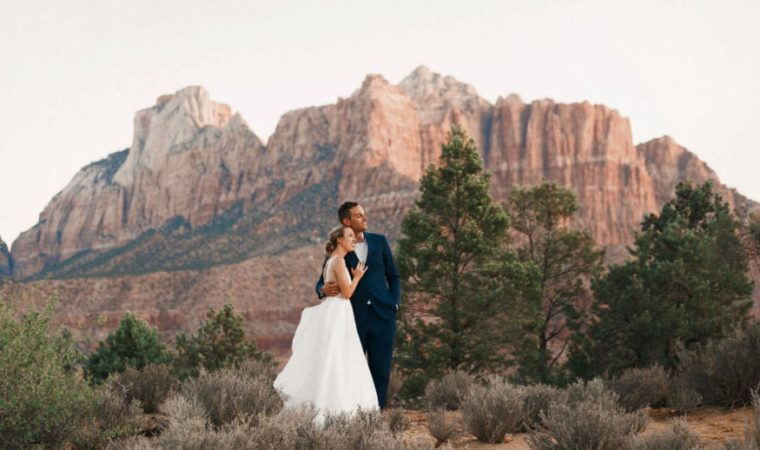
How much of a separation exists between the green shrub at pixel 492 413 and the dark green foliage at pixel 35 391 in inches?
166

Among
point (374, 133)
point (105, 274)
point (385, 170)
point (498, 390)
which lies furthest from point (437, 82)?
point (498, 390)

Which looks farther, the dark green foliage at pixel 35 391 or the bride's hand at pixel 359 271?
the bride's hand at pixel 359 271

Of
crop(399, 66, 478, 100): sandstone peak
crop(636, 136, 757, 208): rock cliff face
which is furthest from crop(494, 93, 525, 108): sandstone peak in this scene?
crop(636, 136, 757, 208): rock cliff face

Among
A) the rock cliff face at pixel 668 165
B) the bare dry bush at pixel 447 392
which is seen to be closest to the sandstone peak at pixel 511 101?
the rock cliff face at pixel 668 165

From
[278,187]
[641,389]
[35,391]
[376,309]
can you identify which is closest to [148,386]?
[35,391]

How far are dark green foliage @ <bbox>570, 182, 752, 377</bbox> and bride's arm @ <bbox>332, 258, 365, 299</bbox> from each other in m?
16.2

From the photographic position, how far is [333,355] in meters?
6.93

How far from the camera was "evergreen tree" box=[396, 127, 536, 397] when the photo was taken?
73.9 ft

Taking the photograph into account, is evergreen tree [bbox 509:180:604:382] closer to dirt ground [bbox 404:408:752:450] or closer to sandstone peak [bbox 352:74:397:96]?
dirt ground [bbox 404:408:752:450]

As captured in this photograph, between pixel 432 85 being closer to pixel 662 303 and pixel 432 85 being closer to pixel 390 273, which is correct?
pixel 662 303

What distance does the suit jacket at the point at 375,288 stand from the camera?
24.2 ft

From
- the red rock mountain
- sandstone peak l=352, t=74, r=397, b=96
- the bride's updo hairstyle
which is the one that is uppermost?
sandstone peak l=352, t=74, r=397, b=96

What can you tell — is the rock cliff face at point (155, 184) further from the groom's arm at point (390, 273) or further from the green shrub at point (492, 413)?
the green shrub at point (492, 413)

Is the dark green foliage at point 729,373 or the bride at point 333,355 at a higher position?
the bride at point 333,355
